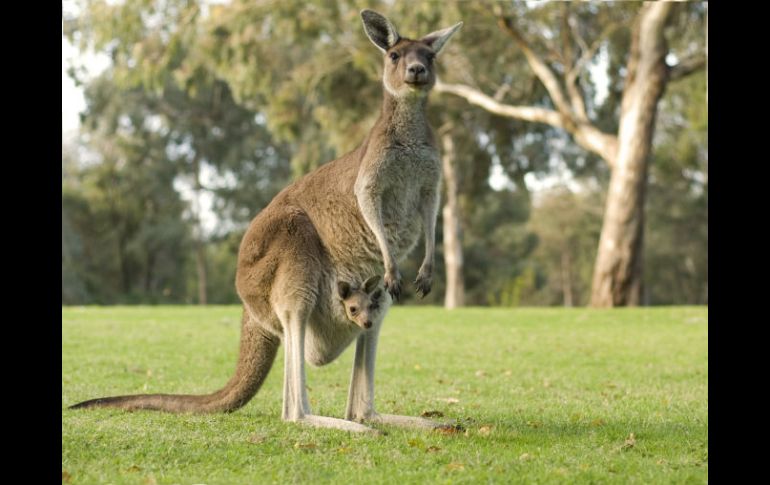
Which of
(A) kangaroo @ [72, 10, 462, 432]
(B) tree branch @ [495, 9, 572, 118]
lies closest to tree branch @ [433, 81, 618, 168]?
(B) tree branch @ [495, 9, 572, 118]

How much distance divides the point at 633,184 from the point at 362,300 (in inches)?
485

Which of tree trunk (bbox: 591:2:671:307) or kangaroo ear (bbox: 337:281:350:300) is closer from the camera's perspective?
kangaroo ear (bbox: 337:281:350:300)

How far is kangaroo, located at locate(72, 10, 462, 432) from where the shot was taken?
15.4 feet

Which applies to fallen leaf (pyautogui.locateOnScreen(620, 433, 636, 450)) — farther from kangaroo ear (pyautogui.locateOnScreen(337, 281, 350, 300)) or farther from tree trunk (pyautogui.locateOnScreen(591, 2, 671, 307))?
tree trunk (pyautogui.locateOnScreen(591, 2, 671, 307))

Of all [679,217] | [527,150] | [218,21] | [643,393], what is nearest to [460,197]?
[527,150]

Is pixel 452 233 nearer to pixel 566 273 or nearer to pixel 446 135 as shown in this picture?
pixel 446 135

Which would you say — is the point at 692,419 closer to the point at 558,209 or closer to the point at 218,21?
the point at 218,21

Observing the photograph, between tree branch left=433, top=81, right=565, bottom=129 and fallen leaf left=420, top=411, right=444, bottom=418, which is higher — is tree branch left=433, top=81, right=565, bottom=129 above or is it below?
above

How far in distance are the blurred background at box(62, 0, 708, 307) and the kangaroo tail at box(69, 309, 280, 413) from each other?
22.7 ft

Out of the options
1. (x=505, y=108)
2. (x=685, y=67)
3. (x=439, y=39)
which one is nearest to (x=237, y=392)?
(x=439, y=39)

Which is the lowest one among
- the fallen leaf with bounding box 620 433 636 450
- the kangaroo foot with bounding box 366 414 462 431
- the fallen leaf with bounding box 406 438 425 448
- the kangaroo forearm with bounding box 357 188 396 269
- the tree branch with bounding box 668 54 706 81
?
the fallen leaf with bounding box 620 433 636 450

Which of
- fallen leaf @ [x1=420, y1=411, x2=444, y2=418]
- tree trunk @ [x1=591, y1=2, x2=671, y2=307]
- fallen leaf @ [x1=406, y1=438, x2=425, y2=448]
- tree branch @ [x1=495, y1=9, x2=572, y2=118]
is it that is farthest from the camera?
tree branch @ [x1=495, y1=9, x2=572, y2=118]

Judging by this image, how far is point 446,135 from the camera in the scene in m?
22.3
